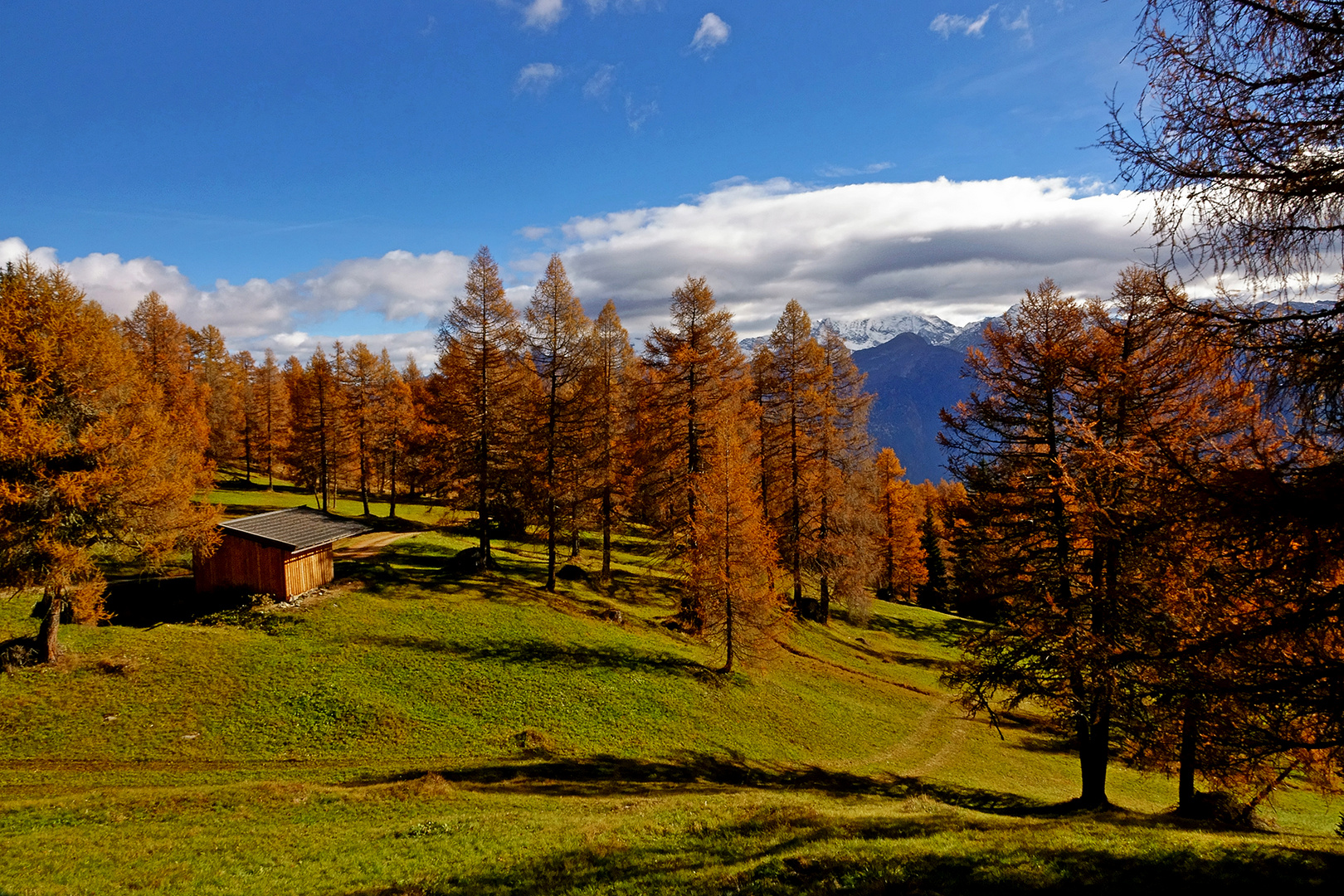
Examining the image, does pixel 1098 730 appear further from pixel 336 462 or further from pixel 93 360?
pixel 336 462

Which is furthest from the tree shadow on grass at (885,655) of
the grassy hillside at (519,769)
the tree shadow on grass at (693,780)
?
the tree shadow on grass at (693,780)

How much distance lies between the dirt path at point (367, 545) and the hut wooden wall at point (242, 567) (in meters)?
5.18

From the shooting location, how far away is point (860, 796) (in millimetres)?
17984

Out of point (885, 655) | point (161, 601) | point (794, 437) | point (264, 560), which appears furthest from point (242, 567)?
point (885, 655)

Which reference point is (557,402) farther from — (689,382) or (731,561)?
(731,561)

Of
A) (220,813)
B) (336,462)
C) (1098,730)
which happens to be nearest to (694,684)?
(1098,730)

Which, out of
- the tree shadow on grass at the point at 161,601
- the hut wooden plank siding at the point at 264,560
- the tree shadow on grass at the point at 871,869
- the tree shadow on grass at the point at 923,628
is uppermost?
the hut wooden plank siding at the point at 264,560

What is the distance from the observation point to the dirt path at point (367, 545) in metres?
32.8

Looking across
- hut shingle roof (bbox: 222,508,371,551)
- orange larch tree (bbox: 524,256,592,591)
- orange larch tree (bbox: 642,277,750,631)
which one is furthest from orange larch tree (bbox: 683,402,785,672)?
hut shingle roof (bbox: 222,508,371,551)

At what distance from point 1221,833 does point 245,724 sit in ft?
80.6

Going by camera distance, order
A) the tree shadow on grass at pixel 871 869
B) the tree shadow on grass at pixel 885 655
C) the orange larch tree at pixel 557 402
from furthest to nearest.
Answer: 1. the tree shadow on grass at pixel 885 655
2. the orange larch tree at pixel 557 402
3. the tree shadow on grass at pixel 871 869

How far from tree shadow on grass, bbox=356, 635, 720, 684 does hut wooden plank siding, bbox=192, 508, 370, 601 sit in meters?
5.45

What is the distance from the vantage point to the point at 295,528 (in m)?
28.1

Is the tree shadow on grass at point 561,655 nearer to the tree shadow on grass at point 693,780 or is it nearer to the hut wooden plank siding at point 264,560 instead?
the hut wooden plank siding at point 264,560
